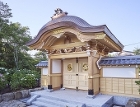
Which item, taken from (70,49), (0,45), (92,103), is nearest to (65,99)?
(92,103)

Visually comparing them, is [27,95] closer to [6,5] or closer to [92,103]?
[92,103]

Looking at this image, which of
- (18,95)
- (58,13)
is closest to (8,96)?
(18,95)

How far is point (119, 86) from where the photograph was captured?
6109 mm

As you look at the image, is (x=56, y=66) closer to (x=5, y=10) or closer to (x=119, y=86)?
(x=119, y=86)

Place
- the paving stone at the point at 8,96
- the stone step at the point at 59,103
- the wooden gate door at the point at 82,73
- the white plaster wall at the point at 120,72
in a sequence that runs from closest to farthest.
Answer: the stone step at the point at 59,103 < the white plaster wall at the point at 120,72 < the paving stone at the point at 8,96 < the wooden gate door at the point at 82,73

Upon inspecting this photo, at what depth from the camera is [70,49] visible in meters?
7.04

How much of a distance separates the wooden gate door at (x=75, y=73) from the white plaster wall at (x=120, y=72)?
1.27 meters

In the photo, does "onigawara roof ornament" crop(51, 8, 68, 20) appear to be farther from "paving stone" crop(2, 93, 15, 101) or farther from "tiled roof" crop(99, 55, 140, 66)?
"paving stone" crop(2, 93, 15, 101)

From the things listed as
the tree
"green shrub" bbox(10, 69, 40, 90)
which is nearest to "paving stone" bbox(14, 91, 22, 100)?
"green shrub" bbox(10, 69, 40, 90)

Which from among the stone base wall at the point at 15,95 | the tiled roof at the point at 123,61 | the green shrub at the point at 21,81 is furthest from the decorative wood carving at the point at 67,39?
the stone base wall at the point at 15,95

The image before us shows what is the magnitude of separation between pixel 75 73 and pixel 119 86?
2.64 metres

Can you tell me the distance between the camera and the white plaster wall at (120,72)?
586cm

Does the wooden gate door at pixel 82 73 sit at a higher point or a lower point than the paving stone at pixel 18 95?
higher

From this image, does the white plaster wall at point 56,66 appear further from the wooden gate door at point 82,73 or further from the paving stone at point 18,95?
the paving stone at point 18,95
